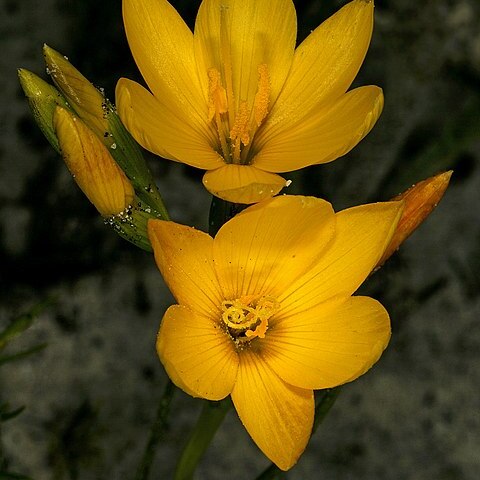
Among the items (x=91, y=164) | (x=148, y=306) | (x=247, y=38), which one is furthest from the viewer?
(x=148, y=306)

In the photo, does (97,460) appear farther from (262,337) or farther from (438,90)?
(438,90)

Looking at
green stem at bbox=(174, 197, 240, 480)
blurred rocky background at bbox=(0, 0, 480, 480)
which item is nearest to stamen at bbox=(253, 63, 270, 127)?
green stem at bbox=(174, 197, 240, 480)

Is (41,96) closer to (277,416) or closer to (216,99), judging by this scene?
(216,99)

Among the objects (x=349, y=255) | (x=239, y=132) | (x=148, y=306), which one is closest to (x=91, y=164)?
(x=239, y=132)

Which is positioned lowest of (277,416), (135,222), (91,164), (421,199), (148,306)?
(148,306)

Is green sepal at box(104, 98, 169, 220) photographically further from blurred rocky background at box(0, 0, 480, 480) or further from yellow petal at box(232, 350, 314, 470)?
blurred rocky background at box(0, 0, 480, 480)

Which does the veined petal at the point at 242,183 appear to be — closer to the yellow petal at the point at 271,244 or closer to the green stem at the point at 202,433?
the yellow petal at the point at 271,244

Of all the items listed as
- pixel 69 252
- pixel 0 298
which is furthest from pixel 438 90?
pixel 0 298

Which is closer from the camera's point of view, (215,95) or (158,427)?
(215,95)
